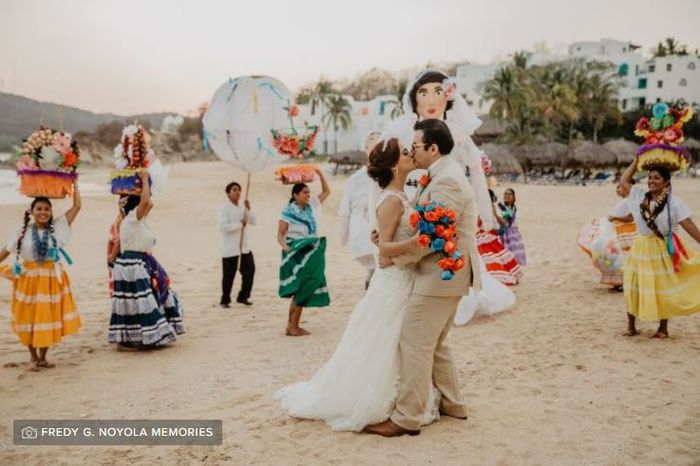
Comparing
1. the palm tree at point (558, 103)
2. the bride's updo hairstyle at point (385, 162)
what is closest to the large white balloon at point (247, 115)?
the bride's updo hairstyle at point (385, 162)

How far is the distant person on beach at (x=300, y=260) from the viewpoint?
268 inches

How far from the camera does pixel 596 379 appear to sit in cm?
514

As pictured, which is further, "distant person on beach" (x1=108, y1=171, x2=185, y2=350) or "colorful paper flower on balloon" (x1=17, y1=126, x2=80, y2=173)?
"distant person on beach" (x1=108, y1=171, x2=185, y2=350)

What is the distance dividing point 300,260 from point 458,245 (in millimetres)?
3161

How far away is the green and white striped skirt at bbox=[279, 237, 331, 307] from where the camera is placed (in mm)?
6793

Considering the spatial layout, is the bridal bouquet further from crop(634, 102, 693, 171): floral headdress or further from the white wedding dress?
crop(634, 102, 693, 171): floral headdress

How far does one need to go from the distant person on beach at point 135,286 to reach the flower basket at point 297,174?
1.43 m

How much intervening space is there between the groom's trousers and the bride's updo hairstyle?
2.69 ft

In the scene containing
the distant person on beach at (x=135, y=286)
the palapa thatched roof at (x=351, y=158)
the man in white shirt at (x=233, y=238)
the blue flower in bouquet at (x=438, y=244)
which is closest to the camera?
Answer: the blue flower in bouquet at (x=438, y=244)

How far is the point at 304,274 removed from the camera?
22.3ft

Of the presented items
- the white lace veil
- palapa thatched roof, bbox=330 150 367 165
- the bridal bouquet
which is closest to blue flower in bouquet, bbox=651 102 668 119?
the white lace veil

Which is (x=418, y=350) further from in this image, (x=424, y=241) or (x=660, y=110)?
(x=660, y=110)

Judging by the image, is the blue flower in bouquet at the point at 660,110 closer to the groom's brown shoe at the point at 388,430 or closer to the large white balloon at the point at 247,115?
the large white balloon at the point at 247,115

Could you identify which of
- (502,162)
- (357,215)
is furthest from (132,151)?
(502,162)
